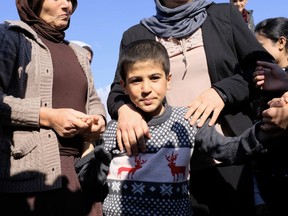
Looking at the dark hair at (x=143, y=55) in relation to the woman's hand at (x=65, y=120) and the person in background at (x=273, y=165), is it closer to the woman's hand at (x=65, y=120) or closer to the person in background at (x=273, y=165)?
the woman's hand at (x=65, y=120)

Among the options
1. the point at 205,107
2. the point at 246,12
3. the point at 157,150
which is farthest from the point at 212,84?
the point at 246,12

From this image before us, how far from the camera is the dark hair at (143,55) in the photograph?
246 centimetres

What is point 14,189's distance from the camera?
232 centimetres

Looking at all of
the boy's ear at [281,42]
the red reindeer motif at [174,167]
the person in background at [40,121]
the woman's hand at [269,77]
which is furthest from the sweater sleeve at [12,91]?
the boy's ear at [281,42]

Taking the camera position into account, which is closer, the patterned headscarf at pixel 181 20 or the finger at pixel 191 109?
the finger at pixel 191 109

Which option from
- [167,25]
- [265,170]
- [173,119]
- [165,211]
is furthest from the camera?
[265,170]

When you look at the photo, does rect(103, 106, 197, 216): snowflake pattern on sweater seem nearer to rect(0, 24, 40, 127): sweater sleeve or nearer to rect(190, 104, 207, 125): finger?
rect(190, 104, 207, 125): finger

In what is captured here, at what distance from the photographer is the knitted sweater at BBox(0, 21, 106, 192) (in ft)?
7.65

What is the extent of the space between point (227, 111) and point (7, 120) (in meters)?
1.18

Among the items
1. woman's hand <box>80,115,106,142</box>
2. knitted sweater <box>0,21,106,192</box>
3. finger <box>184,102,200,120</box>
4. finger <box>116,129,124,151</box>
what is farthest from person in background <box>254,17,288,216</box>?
knitted sweater <box>0,21,106,192</box>

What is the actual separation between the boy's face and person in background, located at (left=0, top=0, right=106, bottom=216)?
25 centimetres

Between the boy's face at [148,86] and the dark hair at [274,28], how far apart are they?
2109 millimetres

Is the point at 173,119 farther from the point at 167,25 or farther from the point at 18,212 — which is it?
the point at 18,212

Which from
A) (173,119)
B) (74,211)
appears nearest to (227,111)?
(173,119)
